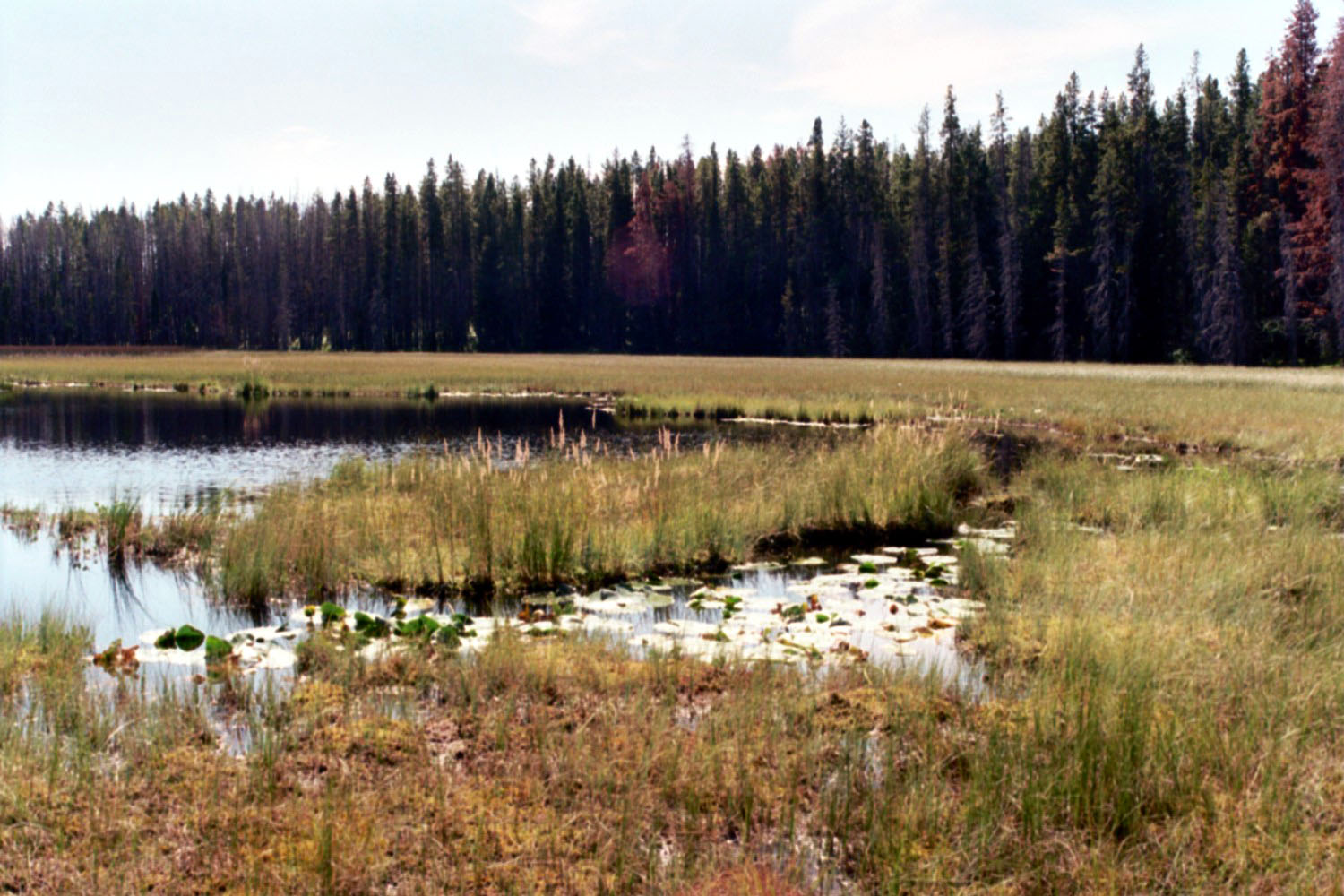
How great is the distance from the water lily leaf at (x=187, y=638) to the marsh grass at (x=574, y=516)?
1908 millimetres

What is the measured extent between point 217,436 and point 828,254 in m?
62.3

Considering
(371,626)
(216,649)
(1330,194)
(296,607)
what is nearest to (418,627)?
(371,626)

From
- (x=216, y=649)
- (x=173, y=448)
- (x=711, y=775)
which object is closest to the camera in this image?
(x=711, y=775)

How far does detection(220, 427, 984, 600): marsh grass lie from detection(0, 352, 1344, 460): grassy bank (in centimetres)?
670

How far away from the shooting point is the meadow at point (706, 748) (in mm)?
4160

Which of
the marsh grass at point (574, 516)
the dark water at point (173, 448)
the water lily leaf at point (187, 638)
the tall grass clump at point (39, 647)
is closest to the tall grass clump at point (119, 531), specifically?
the dark water at point (173, 448)

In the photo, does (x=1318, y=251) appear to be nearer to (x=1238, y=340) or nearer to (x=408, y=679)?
(x=1238, y=340)

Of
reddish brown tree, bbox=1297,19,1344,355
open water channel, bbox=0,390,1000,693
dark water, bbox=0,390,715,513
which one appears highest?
reddish brown tree, bbox=1297,19,1344,355

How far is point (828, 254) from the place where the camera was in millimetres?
80062

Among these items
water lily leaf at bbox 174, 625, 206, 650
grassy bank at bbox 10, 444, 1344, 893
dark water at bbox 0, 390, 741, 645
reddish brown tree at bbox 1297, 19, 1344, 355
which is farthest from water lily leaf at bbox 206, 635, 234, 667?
reddish brown tree at bbox 1297, 19, 1344, 355

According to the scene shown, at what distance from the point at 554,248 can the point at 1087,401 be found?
2736 inches

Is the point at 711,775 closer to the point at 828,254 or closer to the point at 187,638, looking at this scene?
the point at 187,638

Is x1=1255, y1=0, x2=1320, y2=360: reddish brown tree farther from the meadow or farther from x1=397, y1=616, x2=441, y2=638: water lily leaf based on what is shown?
x1=397, y1=616, x2=441, y2=638: water lily leaf

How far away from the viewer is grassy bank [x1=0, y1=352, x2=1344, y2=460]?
23250 mm
